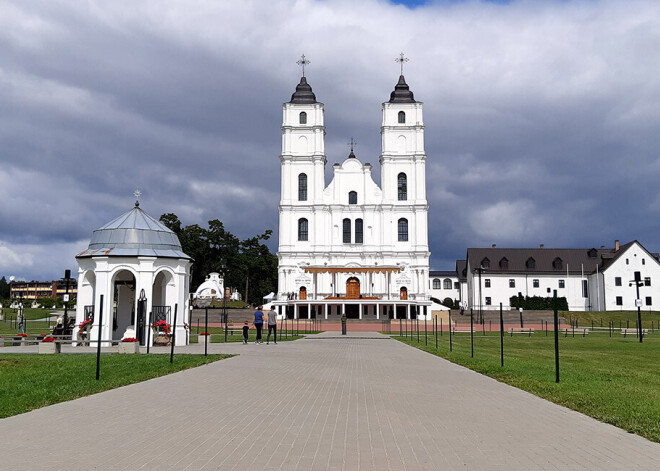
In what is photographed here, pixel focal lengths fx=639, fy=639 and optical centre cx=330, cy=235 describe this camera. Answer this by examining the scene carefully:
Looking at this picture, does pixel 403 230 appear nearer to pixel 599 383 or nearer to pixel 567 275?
pixel 567 275

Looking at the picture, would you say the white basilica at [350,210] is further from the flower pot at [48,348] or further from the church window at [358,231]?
the flower pot at [48,348]

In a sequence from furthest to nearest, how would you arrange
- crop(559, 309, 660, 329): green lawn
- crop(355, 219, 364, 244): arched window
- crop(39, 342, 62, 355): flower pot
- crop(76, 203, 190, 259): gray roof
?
crop(355, 219, 364, 244): arched window
crop(559, 309, 660, 329): green lawn
crop(76, 203, 190, 259): gray roof
crop(39, 342, 62, 355): flower pot

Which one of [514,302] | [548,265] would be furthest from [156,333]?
[548,265]

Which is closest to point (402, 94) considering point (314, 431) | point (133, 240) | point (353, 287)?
point (353, 287)

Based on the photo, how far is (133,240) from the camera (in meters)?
27.5

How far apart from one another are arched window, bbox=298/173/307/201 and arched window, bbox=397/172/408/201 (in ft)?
36.4

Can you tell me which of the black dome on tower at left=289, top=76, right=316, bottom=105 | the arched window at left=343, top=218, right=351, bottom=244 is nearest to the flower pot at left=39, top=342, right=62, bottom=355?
the arched window at left=343, top=218, right=351, bottom=244

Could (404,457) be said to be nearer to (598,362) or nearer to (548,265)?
(598,362)

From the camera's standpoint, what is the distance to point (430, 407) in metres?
9.79

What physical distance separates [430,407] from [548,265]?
3380 inches

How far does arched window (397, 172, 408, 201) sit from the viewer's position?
76.1m

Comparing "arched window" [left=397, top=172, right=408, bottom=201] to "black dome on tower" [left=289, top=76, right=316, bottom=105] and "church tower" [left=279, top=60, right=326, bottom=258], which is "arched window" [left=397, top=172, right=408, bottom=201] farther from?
"black dome on tower" [left=289, top=76, right=316, bottom=105]

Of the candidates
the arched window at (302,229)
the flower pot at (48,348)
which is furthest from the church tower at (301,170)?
the flower pot at (48,348)

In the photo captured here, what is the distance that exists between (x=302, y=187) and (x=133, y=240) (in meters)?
49.2
